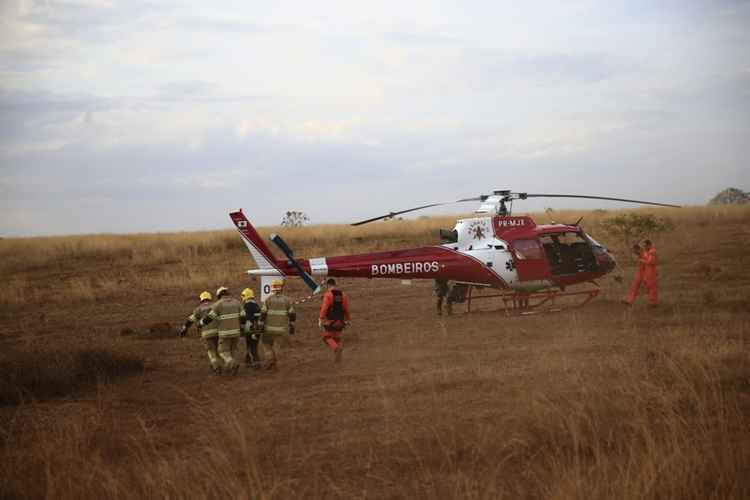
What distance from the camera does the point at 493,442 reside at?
7.37 m

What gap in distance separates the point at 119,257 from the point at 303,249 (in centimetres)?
874

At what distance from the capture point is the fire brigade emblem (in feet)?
57.5

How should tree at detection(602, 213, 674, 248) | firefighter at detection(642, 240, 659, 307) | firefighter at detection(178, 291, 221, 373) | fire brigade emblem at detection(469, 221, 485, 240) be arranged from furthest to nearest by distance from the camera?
tree at detection(602, 213, 674, 248), fire brigade emblem at detection(469, 221, 485, 240), firefighter at detection(642, 240, 659, 307), firefighter at detection(178, 291, 221, 373)

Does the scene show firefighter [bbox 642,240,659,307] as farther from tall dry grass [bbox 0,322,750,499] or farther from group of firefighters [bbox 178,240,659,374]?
group of firefighters [bbox 178,240,659,374]

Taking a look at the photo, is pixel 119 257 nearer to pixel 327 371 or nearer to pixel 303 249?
pixel 303 249

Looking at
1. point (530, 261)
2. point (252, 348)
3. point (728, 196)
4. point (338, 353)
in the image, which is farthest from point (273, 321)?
point (728, 196)

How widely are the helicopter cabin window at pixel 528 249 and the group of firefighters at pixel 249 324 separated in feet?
18.8

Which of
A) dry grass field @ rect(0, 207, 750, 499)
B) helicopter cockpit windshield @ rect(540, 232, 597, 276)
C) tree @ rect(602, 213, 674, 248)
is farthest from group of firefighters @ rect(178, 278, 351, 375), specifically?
tree @ rect(602, 213, 674, 248)

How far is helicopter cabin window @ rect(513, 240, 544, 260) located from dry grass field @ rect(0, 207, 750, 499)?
143cm

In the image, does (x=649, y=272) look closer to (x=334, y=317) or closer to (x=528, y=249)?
(x=528, y=249)

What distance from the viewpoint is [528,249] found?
1719cm

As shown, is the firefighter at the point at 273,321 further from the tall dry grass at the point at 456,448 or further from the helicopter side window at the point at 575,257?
the helicopter side window at the point at 575,257

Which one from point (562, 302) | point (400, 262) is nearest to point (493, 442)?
point (400, 262)

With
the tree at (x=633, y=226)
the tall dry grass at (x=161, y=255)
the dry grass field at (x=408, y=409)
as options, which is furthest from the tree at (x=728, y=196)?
the dry grass field at (x=408, y=409)
